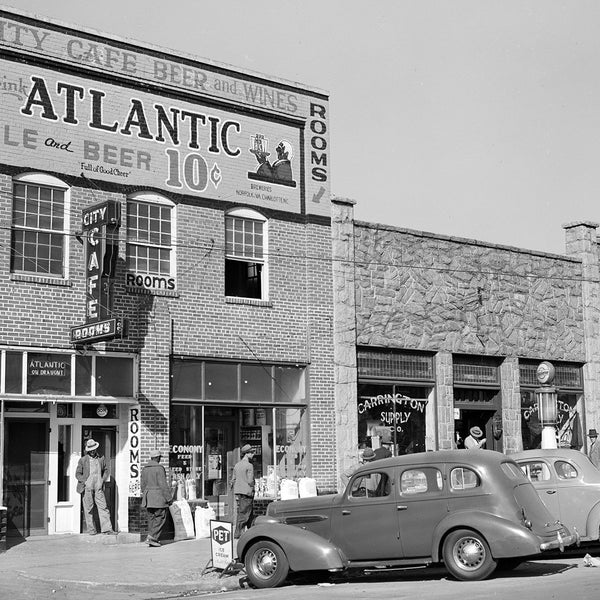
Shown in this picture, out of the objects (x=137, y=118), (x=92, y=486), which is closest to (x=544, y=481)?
(x=92, y=486)

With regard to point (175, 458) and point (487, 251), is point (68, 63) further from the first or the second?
point (487, 251)

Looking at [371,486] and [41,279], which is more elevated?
[41,279]

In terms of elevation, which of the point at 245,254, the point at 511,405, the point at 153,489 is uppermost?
the point at 245,254

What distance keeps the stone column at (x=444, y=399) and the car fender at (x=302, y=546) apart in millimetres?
10851

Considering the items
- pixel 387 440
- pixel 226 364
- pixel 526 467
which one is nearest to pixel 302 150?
pixel 226 364

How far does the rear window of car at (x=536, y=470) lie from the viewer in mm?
16469

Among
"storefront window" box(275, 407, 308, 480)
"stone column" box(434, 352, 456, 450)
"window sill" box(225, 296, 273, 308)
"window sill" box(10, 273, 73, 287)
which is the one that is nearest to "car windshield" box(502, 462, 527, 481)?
"storefront window" box(275, 407, 308, 480)

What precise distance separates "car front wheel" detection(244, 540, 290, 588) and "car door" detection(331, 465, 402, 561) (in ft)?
2.54

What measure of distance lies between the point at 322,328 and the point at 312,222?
2.36 meters

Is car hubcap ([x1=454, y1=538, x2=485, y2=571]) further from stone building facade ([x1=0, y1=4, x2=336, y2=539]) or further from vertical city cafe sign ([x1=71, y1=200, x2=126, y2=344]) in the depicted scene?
vertical city cafe sign ([x1=71, y1=200, x2=126, y2=344])

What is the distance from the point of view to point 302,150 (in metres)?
23.4

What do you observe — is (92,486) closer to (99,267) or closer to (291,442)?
(99,267)

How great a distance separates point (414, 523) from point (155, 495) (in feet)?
21.1

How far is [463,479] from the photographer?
1380 cm
